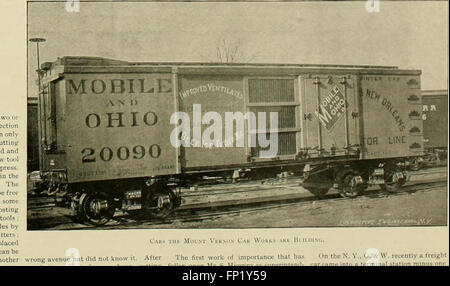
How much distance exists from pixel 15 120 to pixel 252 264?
10.9ft

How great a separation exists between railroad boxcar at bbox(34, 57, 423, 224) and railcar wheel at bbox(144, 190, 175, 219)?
0.04 feet

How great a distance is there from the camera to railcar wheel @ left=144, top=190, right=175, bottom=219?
6820 mm

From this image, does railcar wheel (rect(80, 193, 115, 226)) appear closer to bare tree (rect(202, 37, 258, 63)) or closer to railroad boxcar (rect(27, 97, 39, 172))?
railroad boxcar (rect(27, 97, 39, 172))

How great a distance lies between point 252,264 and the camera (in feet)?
22.2

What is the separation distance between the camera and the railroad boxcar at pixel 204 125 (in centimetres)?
644

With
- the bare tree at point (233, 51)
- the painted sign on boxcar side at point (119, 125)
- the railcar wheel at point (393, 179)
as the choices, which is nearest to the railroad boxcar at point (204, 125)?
the painted sign on boxcar side at point (119, 125)

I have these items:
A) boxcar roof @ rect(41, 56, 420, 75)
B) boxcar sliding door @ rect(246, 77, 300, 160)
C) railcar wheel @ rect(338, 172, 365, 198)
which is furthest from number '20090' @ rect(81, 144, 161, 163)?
railcar wheel @ rect(338, 172, 365, 198)

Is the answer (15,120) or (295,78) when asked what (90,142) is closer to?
(15,120)

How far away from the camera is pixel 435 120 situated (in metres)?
7.49

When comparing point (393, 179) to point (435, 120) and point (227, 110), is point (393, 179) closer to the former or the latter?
point (435, 120)

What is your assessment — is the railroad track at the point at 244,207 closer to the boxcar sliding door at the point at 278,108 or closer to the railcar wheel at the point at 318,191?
the railcar wheel at the point at 318,191

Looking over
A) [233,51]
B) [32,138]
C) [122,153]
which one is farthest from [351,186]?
[32,138]

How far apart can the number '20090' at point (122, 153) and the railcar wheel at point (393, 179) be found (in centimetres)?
332
